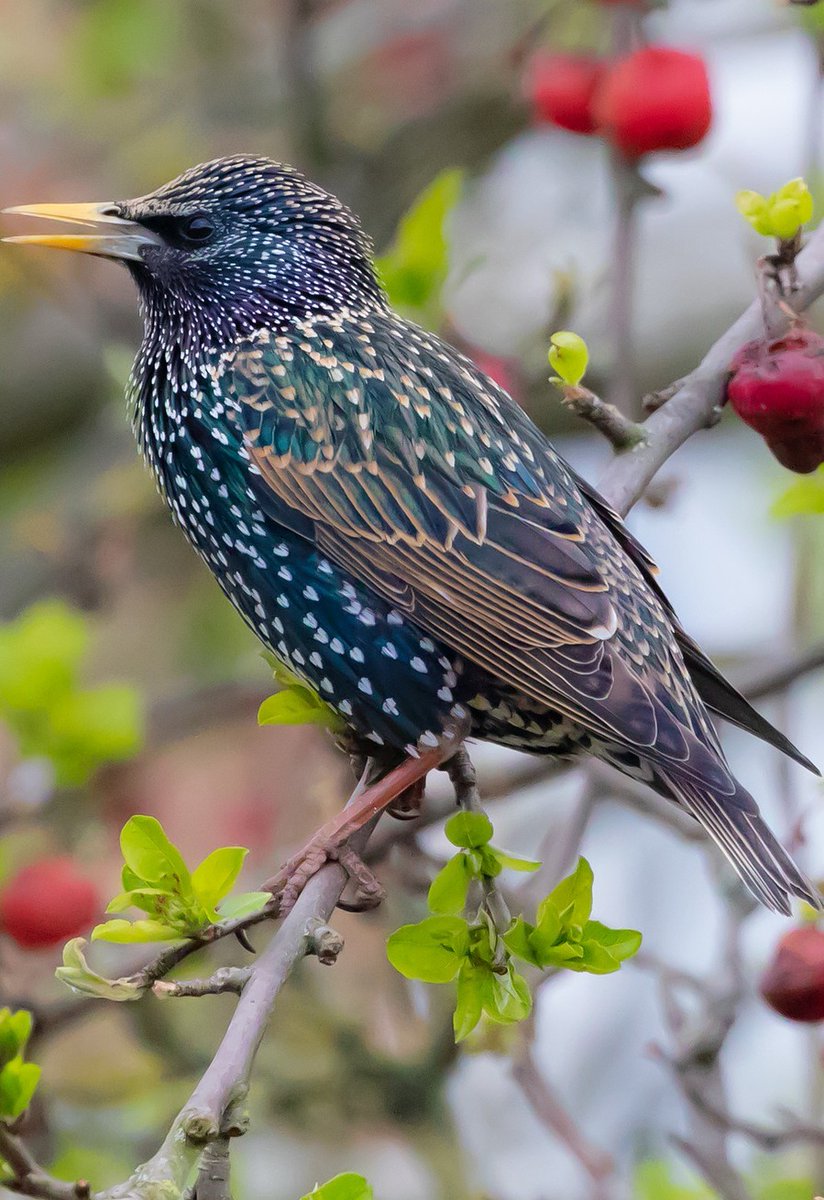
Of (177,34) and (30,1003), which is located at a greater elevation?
(177,34)

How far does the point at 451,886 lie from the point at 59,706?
60.2 inches

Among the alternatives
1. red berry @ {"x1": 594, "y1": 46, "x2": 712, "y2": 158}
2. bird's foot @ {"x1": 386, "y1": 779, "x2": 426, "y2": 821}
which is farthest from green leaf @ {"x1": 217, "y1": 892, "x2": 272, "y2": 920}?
red berry @ {"x1": 594, "y1": 46, "x2": 712, "y2": 158}

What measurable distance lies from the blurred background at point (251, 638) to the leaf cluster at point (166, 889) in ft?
3.67

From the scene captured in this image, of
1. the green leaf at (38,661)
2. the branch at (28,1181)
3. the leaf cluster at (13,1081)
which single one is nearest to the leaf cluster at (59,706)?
the green leaf at (38,661)

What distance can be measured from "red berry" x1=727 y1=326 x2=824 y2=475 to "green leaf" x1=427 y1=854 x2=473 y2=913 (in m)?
0.93

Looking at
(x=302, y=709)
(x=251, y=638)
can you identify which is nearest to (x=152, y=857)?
(x=302, y=709)

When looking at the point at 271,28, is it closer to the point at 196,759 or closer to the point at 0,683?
the point at 196,759

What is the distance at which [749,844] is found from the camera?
3100 millimetres

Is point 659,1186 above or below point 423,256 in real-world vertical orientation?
below

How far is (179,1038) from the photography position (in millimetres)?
4301

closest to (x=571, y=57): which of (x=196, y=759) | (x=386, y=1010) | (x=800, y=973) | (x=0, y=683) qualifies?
(x=0, y=683)

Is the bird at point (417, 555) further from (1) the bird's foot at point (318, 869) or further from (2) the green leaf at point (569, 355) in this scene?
(2) the green leaf at point (569, 355)

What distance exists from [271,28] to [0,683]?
4.11 m

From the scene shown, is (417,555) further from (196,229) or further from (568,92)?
(568,92)
